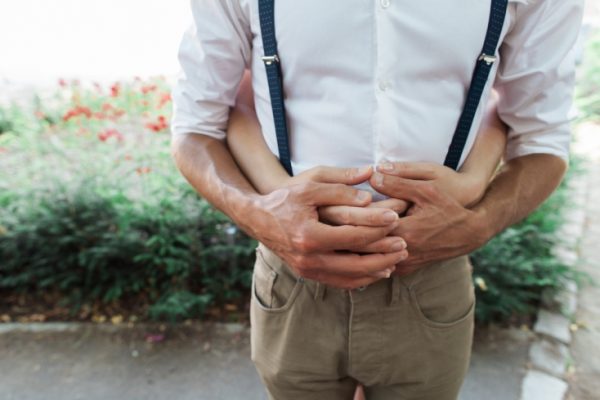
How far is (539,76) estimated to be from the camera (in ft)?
3.92

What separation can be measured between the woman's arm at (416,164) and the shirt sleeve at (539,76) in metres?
0.06

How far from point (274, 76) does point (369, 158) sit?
286 mm

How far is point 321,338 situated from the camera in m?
1.31

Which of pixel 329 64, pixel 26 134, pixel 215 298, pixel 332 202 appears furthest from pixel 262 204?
pixel 26 134

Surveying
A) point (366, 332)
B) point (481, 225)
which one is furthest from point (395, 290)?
point (481, 225)

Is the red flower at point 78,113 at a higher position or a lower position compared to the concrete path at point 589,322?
higher

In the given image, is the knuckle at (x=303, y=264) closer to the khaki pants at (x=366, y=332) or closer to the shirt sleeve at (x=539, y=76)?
the khaki pants at (x=366, y=332)

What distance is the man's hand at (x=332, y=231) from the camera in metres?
1.09

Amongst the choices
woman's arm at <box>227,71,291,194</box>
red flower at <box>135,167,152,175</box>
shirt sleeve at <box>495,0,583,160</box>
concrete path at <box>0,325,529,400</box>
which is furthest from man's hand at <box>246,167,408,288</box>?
red flower at <box>135,167,152,175</box>

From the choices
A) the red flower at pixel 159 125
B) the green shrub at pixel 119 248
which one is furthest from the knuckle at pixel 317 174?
the red flower at pixel 159 125

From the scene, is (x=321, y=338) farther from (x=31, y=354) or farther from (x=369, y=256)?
(x=31, y=354)

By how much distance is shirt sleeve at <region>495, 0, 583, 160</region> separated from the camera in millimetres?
1135

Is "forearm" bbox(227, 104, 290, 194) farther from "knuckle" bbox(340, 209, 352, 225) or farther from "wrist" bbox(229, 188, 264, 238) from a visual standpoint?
"knuckle" bbox(340, 209, 352, 225)

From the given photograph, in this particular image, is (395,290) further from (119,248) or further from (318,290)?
(119,248)
